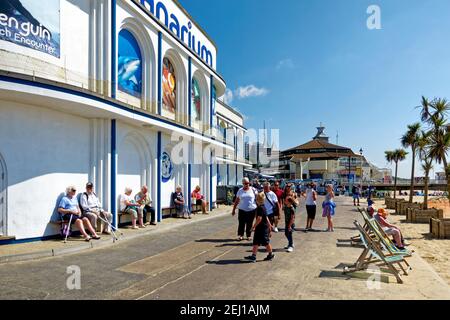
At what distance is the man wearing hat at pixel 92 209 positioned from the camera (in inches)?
375

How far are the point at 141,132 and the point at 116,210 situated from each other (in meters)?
3.41

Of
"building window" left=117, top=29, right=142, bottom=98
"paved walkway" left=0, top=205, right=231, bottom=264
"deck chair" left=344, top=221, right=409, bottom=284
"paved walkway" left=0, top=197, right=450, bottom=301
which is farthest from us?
"building window" left=117, top=29, right=142, bottom=98

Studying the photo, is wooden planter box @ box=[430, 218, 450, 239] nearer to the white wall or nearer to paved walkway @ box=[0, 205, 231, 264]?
paved walkway @ box=[0, 205, 231, 264]

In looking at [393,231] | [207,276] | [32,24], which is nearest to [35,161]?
[32,24]

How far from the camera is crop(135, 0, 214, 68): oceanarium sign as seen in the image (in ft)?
45.7

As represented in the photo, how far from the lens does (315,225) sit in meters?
13.1

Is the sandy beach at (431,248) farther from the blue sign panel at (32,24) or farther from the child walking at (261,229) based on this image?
the blue sign panel at (32,24)

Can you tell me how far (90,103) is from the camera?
9.13 m

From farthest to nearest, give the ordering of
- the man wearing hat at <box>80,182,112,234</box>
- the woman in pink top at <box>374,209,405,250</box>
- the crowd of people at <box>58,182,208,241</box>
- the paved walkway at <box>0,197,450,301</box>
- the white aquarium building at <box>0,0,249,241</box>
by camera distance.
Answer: the man wearing hat at <box>80,182,112,234</box>
the crowd of people at <box>58,182,208,241</box>
the white aquarium building at <box>0,0,249,241</box>
the woman in pink top at <box>374,209,405,250</box>
the paved walkway at <box>0,197,450,301</box>

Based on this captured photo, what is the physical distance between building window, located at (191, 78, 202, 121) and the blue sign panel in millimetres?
9264

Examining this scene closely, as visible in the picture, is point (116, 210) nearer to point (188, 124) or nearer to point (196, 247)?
point (196, 247)

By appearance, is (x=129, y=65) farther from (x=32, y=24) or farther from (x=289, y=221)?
(x=289, y=221)

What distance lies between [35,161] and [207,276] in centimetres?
606

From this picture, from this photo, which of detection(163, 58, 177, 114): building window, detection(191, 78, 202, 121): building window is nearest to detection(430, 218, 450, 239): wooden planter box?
detection(163, 58, 177, 114): building window
